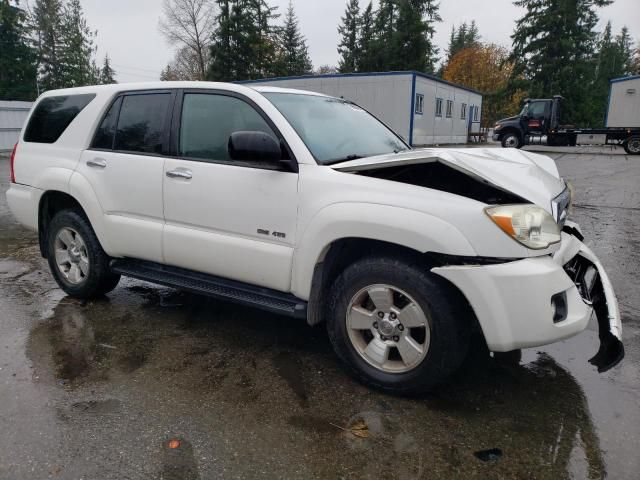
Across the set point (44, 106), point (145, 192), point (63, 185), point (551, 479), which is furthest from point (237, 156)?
point (44, 106)

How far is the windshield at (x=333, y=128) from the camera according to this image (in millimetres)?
3320

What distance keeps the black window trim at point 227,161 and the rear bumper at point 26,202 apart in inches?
64.1

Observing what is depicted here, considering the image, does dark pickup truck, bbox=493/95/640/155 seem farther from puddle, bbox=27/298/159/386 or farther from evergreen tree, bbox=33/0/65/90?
evergreen tree, bbox=33/0/65/90

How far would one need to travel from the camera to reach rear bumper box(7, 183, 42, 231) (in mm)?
4531

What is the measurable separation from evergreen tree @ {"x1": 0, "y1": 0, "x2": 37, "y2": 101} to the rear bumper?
136 feet

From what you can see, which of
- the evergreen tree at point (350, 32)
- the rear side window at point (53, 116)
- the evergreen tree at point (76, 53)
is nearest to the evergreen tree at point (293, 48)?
the evergreen tree at point (350, 32)

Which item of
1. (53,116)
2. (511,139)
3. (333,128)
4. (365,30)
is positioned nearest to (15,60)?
(365,30)

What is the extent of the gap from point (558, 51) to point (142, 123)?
158ft

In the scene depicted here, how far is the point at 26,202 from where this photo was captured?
461cm

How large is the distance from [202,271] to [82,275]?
1.51m

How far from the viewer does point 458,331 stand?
2707 millimetres

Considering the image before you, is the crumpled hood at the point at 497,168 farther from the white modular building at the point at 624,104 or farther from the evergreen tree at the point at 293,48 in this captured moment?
the evergreen tree at the point at 293,48

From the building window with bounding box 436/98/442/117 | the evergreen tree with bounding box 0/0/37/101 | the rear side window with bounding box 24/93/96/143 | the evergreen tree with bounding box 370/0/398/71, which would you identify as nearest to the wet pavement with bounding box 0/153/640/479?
the rear side window with bounding box 24/93/96/143

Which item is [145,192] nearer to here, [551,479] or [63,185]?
[63,185]
